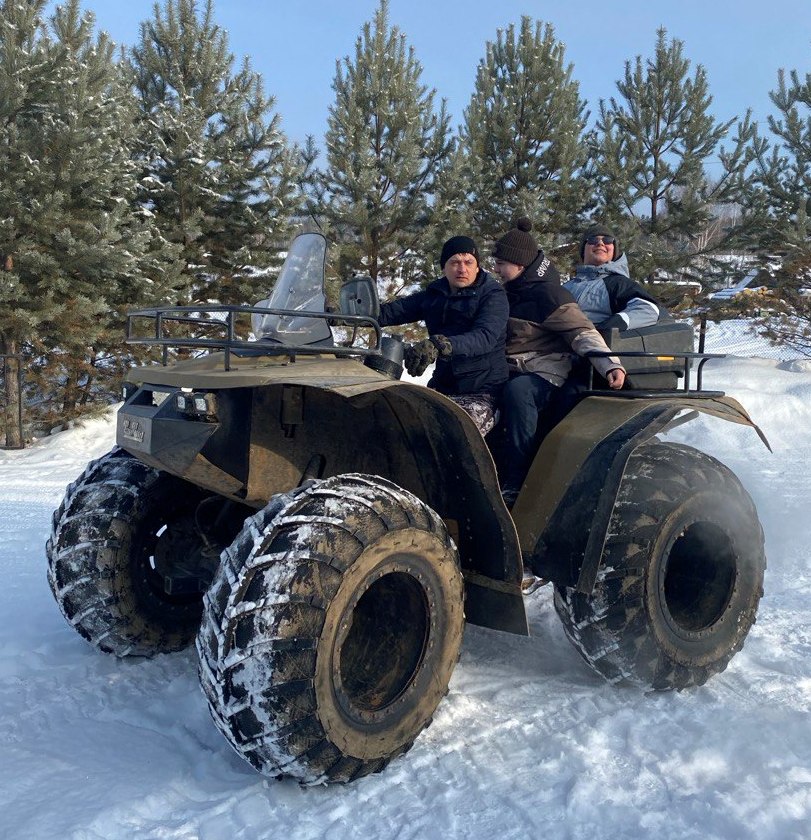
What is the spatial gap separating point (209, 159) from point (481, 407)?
1282cm

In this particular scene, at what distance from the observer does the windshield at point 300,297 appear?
376cm

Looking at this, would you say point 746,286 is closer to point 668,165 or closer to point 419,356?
point 668,165

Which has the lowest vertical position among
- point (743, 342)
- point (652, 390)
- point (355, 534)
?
point (355, 534)

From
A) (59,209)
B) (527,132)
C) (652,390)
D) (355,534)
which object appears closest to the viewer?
(355,534)

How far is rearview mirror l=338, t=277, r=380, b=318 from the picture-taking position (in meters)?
4.10

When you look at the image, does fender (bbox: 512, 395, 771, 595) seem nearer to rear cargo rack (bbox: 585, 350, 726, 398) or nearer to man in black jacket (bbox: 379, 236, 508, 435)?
rear cargo rack (bbox: 585, 350, 726, 398)

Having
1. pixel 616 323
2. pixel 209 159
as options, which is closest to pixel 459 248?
pixel 616 323

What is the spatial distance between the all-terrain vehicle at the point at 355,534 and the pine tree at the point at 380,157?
12439 mm

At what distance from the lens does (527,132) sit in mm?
18250

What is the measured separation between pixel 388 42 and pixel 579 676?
15714 millimetres

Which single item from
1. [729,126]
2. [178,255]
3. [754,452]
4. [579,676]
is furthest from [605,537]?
[729,126]

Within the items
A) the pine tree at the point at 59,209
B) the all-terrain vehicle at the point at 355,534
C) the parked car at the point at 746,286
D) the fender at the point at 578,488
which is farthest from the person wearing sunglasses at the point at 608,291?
the parked car at the point at 746,286

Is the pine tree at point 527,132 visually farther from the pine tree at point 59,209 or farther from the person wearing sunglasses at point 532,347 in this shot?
the person wearing sunglasses at point 532,347

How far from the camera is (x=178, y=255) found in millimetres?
14594
